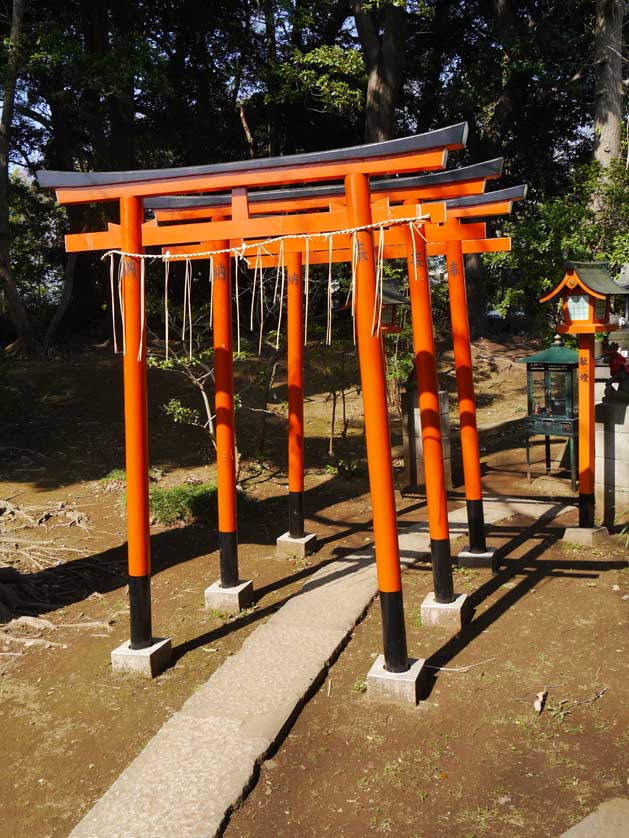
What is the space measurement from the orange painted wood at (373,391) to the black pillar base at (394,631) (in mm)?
68

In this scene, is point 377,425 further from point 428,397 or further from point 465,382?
point 465,382

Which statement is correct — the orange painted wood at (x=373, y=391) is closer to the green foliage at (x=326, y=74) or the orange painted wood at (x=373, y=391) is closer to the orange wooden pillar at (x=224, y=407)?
the orange wooden pillar at (x=224, y=407)

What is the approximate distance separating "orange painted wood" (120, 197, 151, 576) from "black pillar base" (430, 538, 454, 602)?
2164 millimetres

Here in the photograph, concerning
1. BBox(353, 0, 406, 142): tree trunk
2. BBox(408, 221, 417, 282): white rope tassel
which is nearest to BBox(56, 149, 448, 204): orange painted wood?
BBox(408, 221, 417, 282): white rope tassel

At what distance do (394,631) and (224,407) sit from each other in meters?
2.41

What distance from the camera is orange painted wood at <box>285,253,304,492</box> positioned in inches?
268

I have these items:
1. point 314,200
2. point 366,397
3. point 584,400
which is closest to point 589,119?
point 584,400

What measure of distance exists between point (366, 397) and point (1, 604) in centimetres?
371

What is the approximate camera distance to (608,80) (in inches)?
472

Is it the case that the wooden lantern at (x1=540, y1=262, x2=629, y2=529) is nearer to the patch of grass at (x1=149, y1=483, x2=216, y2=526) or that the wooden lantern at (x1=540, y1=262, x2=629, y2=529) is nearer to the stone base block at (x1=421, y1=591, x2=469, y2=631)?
the stone base block at (x1=421, y1=591, x2=469, y2=631)

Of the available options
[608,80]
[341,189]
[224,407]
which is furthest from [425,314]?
[608,80]

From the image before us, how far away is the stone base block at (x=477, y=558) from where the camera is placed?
6.41 meters

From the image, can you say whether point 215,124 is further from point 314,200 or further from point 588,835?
point 588,835

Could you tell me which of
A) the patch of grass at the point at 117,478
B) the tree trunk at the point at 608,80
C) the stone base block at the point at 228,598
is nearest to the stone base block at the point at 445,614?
the stone base block at the point at 228,598
